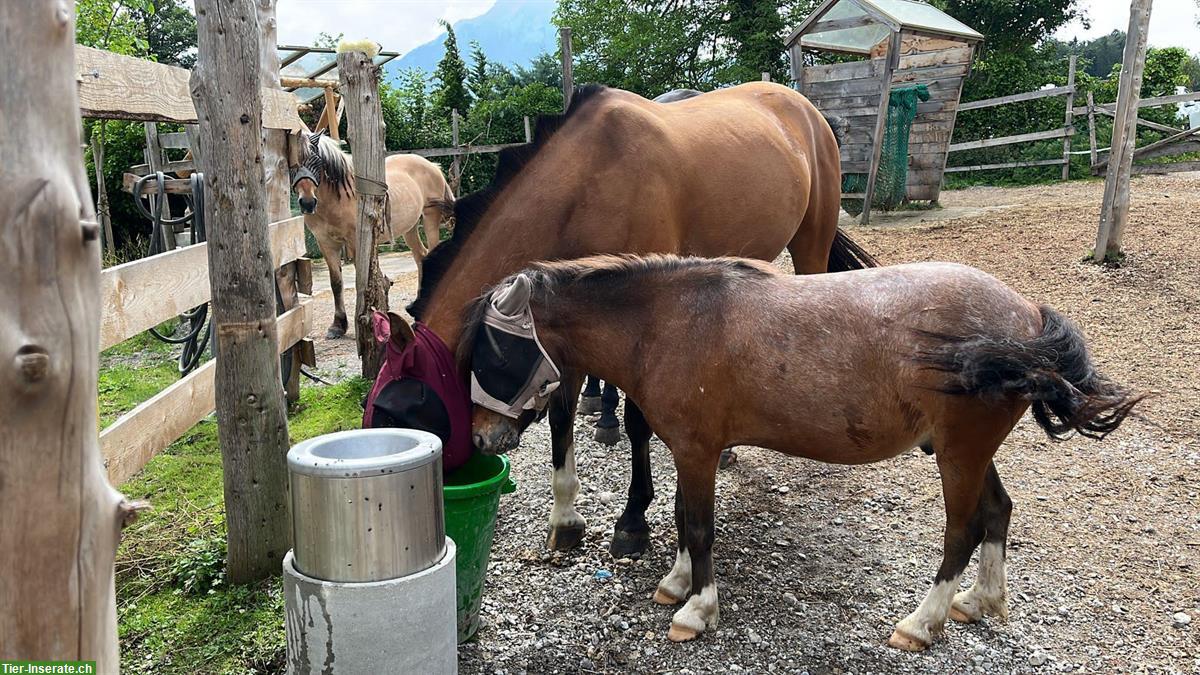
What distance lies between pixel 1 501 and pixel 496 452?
6.01 ft

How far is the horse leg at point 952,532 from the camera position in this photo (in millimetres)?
2869

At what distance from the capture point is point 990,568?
314 cm

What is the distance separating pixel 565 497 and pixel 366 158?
307 centimetres

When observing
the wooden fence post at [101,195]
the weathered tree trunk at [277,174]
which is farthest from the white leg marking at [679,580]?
the wooden fence post at [101,195]

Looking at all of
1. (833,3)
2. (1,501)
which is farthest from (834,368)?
(833,3)

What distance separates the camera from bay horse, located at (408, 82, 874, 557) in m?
3.57

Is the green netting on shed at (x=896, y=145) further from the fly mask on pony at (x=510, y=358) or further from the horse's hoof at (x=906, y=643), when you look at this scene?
the fly mask on pony at (x=510, y=358)

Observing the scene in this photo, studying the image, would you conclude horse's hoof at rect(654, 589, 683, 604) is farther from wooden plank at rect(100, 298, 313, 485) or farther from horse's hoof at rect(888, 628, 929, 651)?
wooden plank at rect(100, 298, 313, 485)

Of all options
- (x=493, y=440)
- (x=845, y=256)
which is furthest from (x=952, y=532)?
(x=845, y=256)

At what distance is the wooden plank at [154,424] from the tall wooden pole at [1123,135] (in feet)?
27.0

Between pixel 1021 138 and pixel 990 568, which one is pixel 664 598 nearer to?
pixel 990 568

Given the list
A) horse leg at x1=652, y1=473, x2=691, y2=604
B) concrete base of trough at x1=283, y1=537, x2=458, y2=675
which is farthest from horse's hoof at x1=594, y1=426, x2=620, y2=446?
concrete base of trough at x1=283, y1=537, x2=458, y2=675

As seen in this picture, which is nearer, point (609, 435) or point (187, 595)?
point (187, 595)

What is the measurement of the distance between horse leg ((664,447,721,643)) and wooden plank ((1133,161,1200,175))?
1354cm
